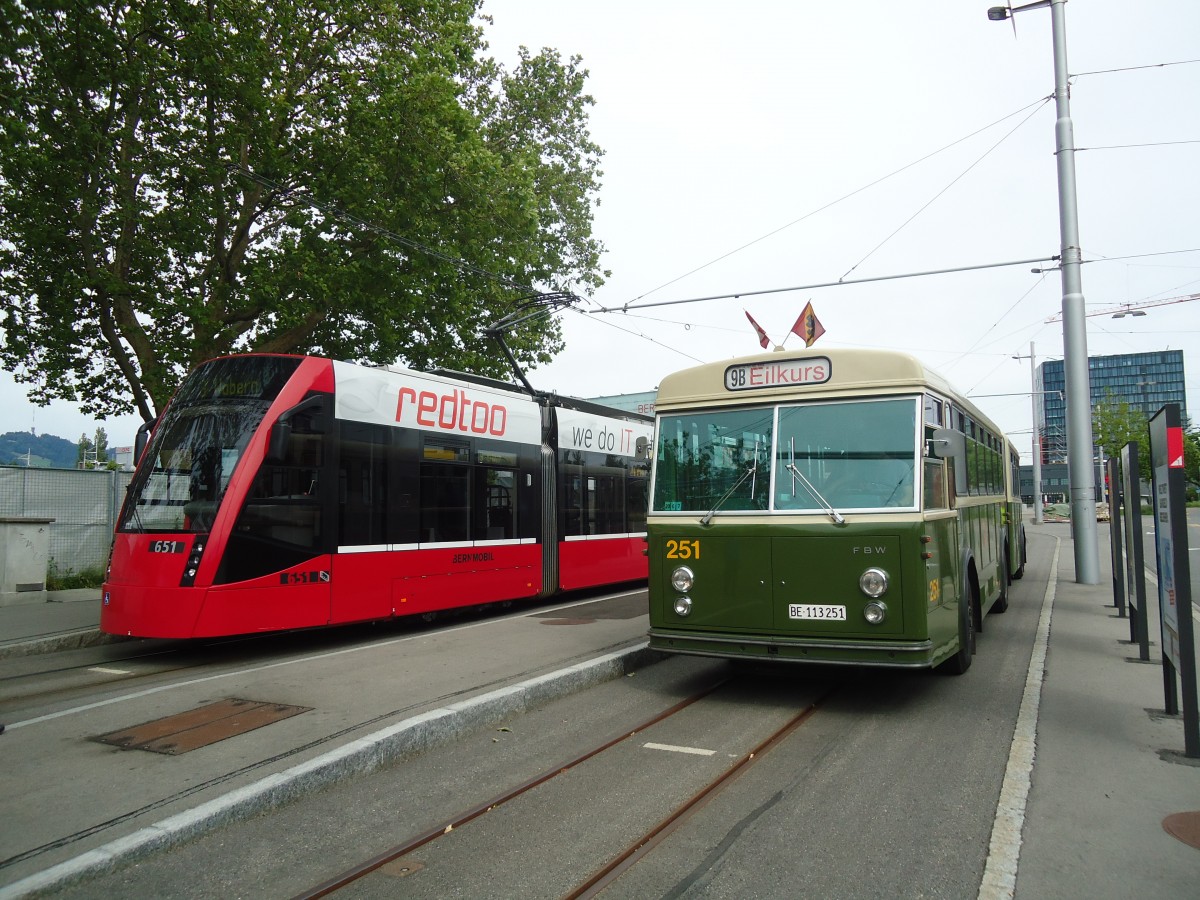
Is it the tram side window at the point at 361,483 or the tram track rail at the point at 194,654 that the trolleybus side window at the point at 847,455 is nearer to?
the tram side window at the point at 361,483

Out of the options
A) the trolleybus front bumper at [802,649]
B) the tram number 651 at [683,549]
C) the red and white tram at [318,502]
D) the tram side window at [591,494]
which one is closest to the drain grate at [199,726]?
the red and white tram at [318,502]

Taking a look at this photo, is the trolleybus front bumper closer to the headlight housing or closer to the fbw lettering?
the headlight housing

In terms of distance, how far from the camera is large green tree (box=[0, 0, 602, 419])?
555 inches

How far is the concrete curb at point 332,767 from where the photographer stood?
3797mm

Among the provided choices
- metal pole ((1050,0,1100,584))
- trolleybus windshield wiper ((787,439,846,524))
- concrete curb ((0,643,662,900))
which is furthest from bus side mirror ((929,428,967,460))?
metal pole ((1050,0,1100,584))

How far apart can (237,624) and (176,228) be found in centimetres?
973

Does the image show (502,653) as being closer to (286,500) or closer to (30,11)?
(286,500)

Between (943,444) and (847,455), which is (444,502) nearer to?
(847,455)

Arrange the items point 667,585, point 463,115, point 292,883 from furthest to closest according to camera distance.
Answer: point 463,115 < point 667,585 < point 292,883

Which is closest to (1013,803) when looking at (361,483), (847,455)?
(847,455)

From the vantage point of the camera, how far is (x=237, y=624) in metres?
8.93

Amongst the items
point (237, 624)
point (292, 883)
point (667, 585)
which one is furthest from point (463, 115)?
point (292, 883)

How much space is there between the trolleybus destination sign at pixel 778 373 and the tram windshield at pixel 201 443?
5276 mm

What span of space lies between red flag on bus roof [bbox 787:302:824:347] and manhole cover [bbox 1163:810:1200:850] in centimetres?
845
